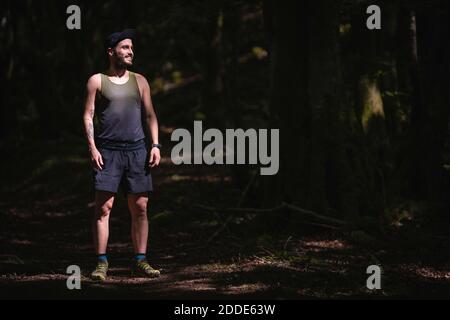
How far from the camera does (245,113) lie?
27.5 meters

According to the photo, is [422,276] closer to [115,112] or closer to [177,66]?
[115,112]

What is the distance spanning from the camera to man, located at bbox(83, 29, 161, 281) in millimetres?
7539

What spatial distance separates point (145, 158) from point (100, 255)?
1.03 meters

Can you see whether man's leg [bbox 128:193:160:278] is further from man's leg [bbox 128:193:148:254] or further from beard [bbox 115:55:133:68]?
beard [bbox 115:55:133:68]

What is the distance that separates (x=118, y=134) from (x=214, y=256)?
2522 millimetres

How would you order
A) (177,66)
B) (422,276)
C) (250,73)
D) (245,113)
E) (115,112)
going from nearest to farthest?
(115,112) < (422,276) < (245,113) < (250,73) < (177,66)

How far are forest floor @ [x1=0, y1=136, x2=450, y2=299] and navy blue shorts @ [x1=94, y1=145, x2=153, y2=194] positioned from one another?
911 mm

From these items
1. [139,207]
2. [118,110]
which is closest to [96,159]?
[118,110]

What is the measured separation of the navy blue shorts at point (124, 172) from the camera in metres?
7.57

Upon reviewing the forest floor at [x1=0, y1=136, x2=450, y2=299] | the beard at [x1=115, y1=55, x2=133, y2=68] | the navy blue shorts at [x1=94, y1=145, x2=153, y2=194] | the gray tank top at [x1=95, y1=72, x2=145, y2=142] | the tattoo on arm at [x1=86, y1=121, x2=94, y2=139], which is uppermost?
the beard at [x1=115, y1=55, x2=133, y2=68]

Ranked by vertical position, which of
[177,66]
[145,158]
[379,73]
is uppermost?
[177,66]

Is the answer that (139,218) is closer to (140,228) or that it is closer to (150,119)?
(140,228)

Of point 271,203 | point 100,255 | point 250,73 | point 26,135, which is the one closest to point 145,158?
point 100,255

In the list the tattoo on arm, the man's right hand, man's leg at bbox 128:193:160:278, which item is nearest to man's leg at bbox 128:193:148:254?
man's leg at bbox 128:193:160:278
